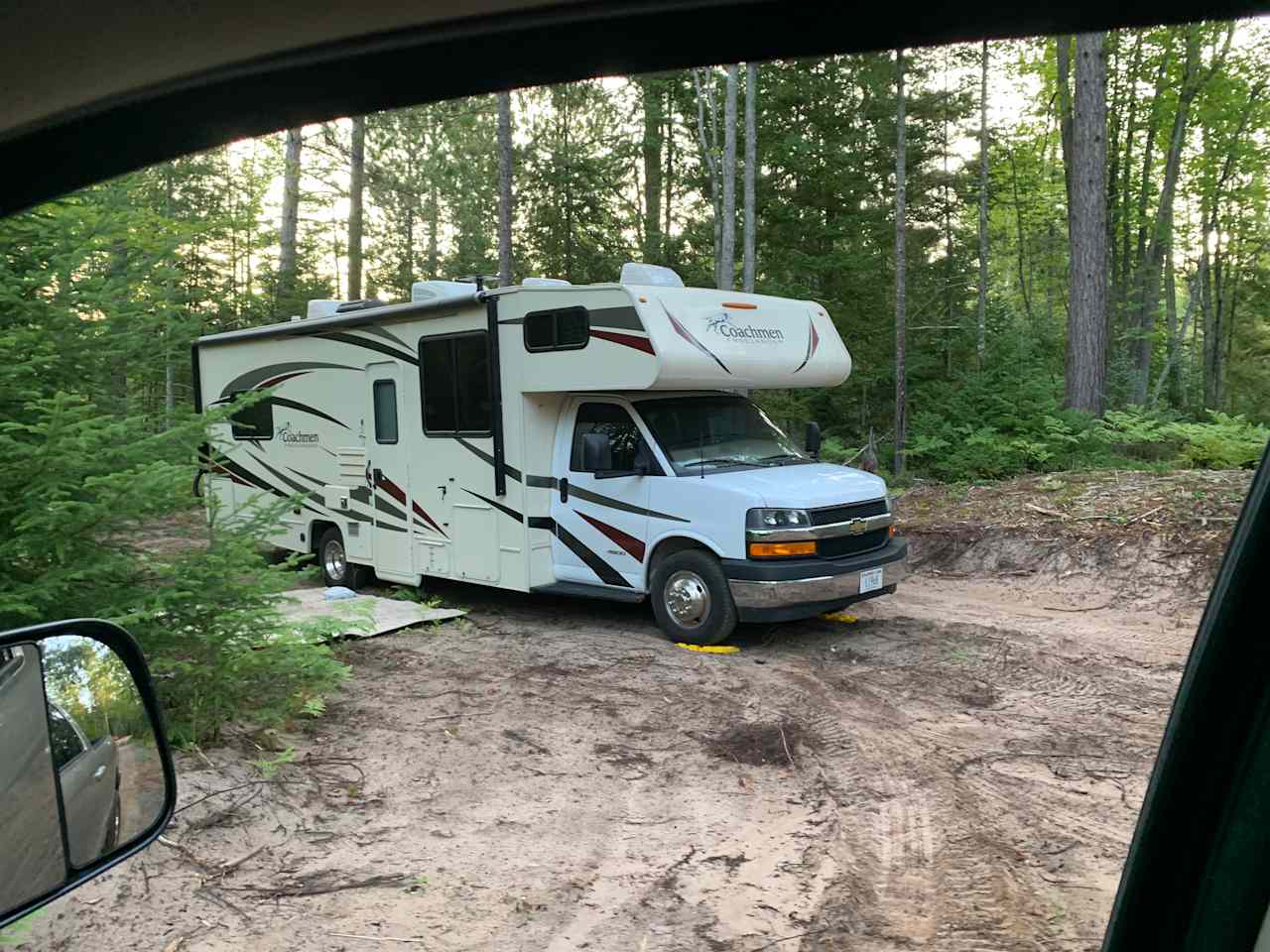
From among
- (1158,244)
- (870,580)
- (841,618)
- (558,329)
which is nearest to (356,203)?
(558,329)

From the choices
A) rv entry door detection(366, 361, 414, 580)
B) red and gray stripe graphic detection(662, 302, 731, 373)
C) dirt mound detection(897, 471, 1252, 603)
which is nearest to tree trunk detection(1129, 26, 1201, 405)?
dirt mound detection(897, 471, 1252, 603)

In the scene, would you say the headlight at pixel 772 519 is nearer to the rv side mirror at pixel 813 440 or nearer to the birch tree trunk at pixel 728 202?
the rv side mirror at pixel 813 440

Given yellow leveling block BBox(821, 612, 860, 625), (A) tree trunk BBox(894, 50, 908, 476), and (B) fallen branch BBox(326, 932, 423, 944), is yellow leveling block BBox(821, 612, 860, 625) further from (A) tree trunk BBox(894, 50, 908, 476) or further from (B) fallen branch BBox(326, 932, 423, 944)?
(A) tree trunk BBox(894, 50, 908, 476)

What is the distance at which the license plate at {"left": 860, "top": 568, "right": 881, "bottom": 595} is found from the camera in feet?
26.3

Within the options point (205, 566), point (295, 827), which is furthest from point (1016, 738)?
point (205, 566)

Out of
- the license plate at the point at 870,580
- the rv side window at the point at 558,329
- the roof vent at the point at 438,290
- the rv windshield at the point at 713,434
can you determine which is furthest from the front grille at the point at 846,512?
the roof vent at the point at 438,290

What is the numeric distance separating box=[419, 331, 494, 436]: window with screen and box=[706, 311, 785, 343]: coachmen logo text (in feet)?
7.11

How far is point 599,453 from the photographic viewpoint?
846 centimetres

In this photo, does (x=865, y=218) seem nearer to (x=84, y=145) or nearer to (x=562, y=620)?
(x=562, y=620)

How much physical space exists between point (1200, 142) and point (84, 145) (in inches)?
1009

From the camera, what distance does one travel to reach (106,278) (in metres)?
4.92

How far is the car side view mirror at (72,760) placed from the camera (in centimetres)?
159

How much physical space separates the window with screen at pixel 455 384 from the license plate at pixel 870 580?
369cm

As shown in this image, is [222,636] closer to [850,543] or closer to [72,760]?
[72,760]
